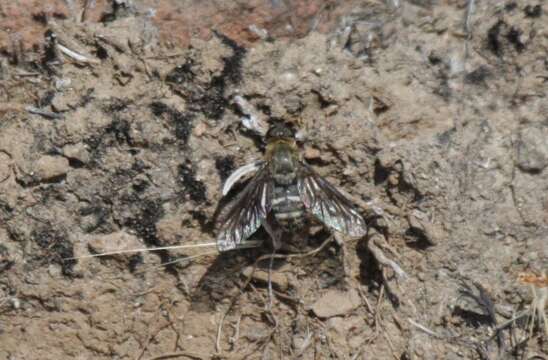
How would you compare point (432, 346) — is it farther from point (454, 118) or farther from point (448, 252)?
point (454, 118)

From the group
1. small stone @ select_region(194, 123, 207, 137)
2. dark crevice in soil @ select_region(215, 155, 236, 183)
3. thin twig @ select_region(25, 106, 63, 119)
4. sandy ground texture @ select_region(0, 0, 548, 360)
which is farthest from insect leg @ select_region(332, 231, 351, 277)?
thin twig @ select_region(25, 106, 63, 119)

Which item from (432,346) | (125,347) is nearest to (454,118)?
(432,346)

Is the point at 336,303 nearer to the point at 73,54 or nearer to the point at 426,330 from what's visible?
the point at 426,330

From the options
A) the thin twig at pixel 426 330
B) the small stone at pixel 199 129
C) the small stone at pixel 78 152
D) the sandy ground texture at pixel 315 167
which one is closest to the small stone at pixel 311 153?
the sandy ground texture at pixel 315 167

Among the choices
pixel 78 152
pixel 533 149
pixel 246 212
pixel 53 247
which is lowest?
pixel 53 247

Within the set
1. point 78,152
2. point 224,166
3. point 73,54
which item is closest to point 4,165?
point 78,152
